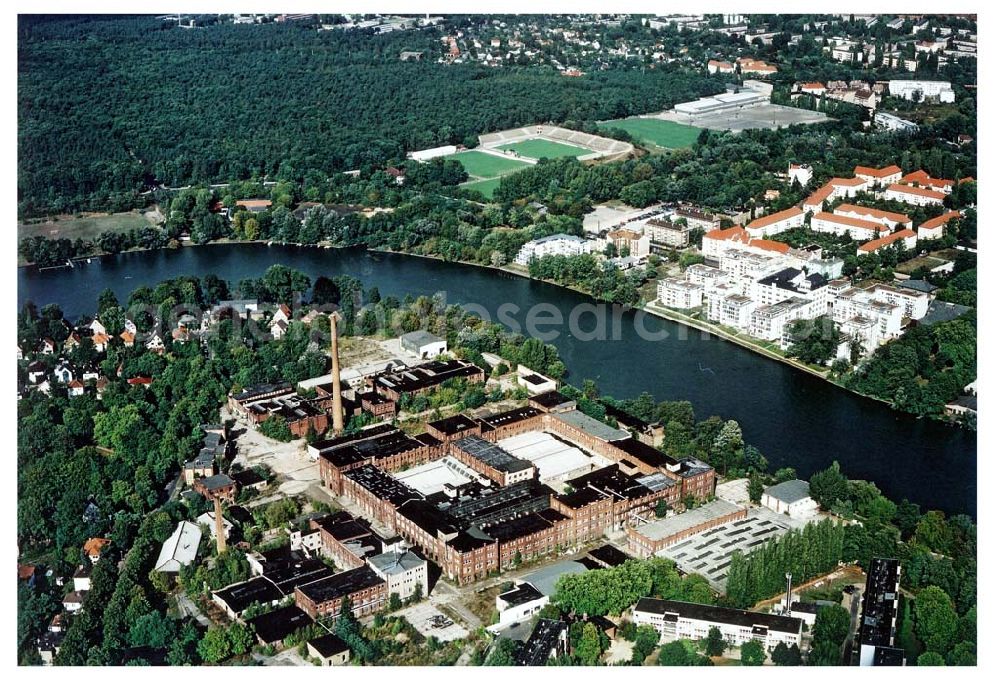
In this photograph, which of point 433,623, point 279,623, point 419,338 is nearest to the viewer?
point 279,623

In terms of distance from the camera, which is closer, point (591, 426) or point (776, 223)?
point (591, 426)

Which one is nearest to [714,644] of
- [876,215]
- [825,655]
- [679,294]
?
[825,655]

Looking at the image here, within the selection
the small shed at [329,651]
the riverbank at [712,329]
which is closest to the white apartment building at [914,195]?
the riverbank at [712,329]

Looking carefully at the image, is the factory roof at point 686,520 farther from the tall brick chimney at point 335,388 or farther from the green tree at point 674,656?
the tall brick chimney at point 335,388

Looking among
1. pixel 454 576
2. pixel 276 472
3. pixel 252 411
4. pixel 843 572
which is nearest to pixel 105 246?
pixel 252 411

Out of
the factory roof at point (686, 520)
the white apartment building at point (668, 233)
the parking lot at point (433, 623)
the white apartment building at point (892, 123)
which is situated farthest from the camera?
the white apartment building at point (892, 123)

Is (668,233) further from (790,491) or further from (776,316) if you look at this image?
(790,491)

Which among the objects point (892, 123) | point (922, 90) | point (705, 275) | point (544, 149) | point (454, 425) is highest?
point (922, 90)
